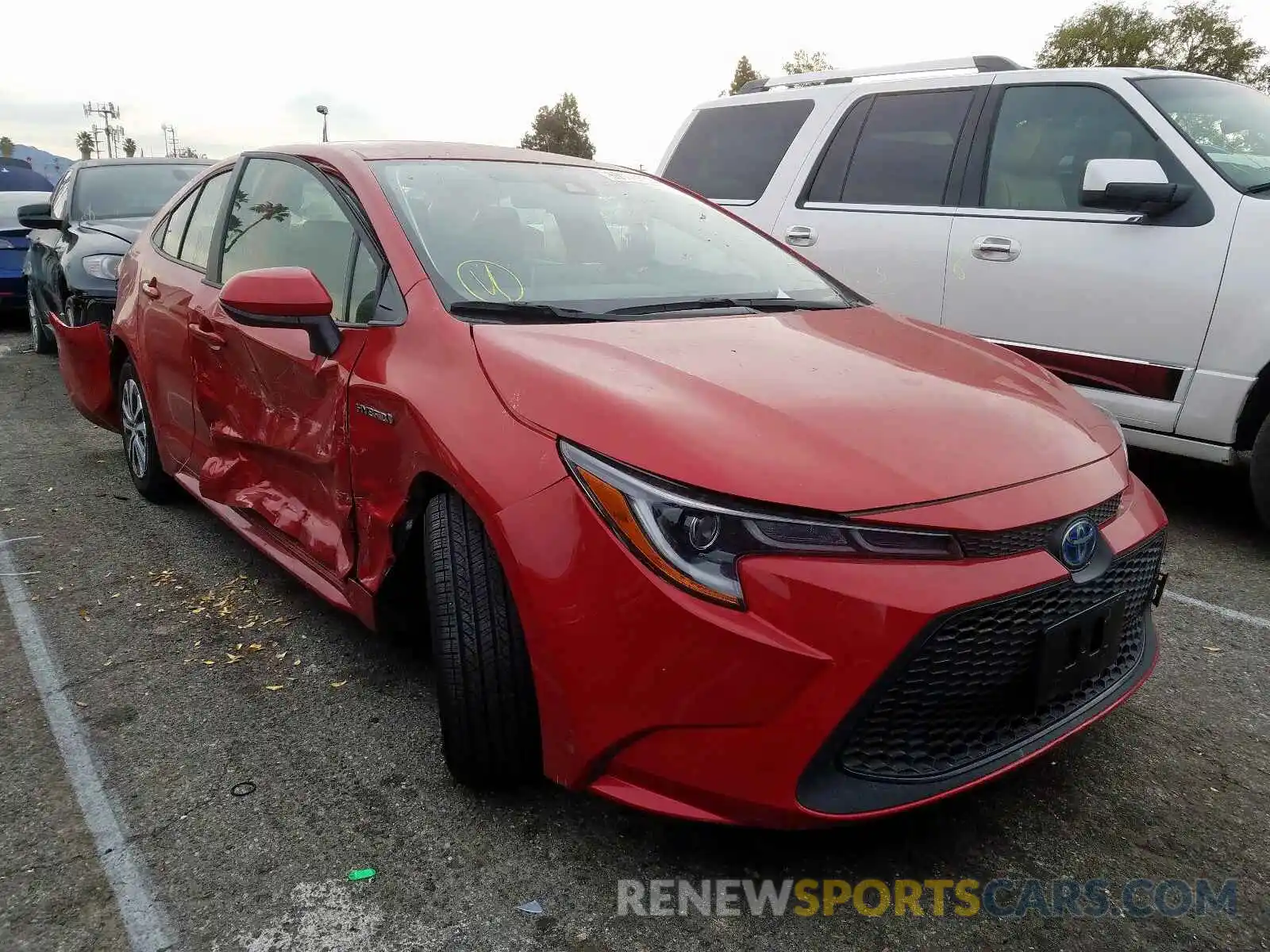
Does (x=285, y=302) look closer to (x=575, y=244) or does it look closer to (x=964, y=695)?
(x=575, y=244)

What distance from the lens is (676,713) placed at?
1.70 meters

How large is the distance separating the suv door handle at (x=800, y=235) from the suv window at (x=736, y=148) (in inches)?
13.5

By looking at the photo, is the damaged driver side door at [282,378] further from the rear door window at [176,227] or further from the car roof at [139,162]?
the car roof at [139,162]

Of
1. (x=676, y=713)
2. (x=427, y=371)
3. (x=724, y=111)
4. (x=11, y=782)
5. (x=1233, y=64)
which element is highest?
(x=1233, y=64)

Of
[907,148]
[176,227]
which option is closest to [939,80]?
[907,148]

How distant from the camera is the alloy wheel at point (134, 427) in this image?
4113 millimetres

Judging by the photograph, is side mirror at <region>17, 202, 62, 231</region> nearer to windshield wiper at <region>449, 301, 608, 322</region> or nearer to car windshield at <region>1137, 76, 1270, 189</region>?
windshield wiper at <region>449, 301, 608, 322</region>

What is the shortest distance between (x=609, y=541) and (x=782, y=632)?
0.33 metres

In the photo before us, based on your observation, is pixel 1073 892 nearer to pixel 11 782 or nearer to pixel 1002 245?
pixel 11 782

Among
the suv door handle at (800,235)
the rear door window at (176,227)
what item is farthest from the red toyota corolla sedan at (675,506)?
the suv door handle at (800,235)

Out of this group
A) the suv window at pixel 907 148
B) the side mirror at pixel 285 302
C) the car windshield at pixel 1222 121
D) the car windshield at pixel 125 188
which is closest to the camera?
the side mirror at pixel 285 302

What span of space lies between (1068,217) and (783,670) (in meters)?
3.23

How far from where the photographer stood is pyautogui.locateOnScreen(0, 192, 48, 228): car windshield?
9.72m

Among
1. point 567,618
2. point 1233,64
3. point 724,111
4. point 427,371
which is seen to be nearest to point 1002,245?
point 724,111
